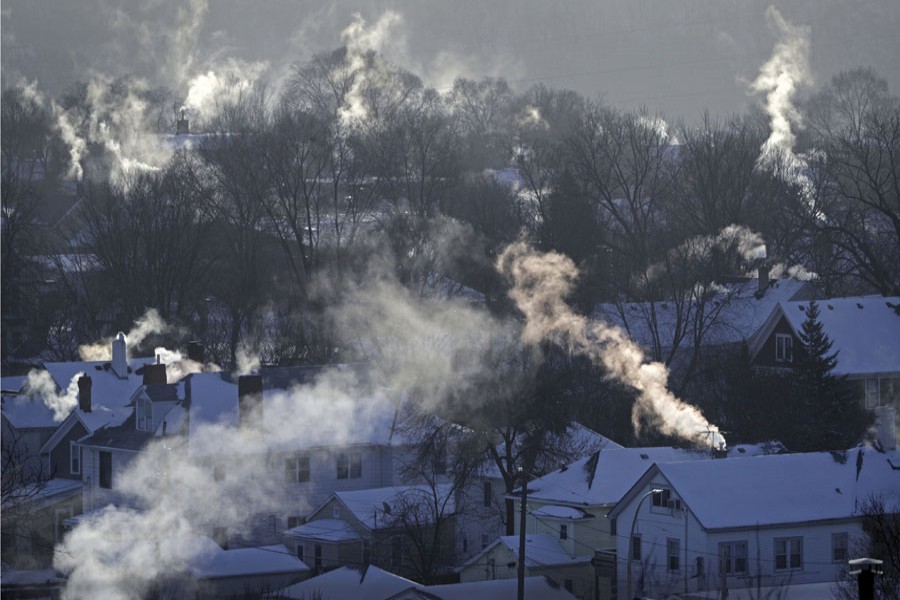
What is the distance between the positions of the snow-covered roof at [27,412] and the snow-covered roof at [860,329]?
992 inches

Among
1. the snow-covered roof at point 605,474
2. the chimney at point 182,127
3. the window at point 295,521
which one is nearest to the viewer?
the snow-covered roof at point 605,474

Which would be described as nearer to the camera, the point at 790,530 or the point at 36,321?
the point at 790,530

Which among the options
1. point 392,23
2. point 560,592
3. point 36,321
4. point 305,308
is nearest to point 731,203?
point 305,308

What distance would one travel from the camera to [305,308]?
238 feet

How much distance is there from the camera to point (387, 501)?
48.7 metres

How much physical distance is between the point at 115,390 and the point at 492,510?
13733 mm

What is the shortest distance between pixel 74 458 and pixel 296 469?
25.7ft

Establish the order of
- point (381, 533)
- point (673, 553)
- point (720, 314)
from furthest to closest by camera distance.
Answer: point (720, 314)
point (381, 533)
point (673, 553)

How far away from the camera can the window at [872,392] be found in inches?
2404

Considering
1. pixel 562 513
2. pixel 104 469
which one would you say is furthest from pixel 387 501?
pixel 104 469

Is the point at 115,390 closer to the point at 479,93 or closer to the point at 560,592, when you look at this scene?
the point at 560,592

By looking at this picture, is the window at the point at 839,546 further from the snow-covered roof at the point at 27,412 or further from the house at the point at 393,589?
the snow-covered roof at the point at 27,412

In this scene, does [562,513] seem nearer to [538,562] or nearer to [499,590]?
[538,562]

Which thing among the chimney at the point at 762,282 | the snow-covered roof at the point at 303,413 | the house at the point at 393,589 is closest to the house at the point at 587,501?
the house at the point at 393,589
